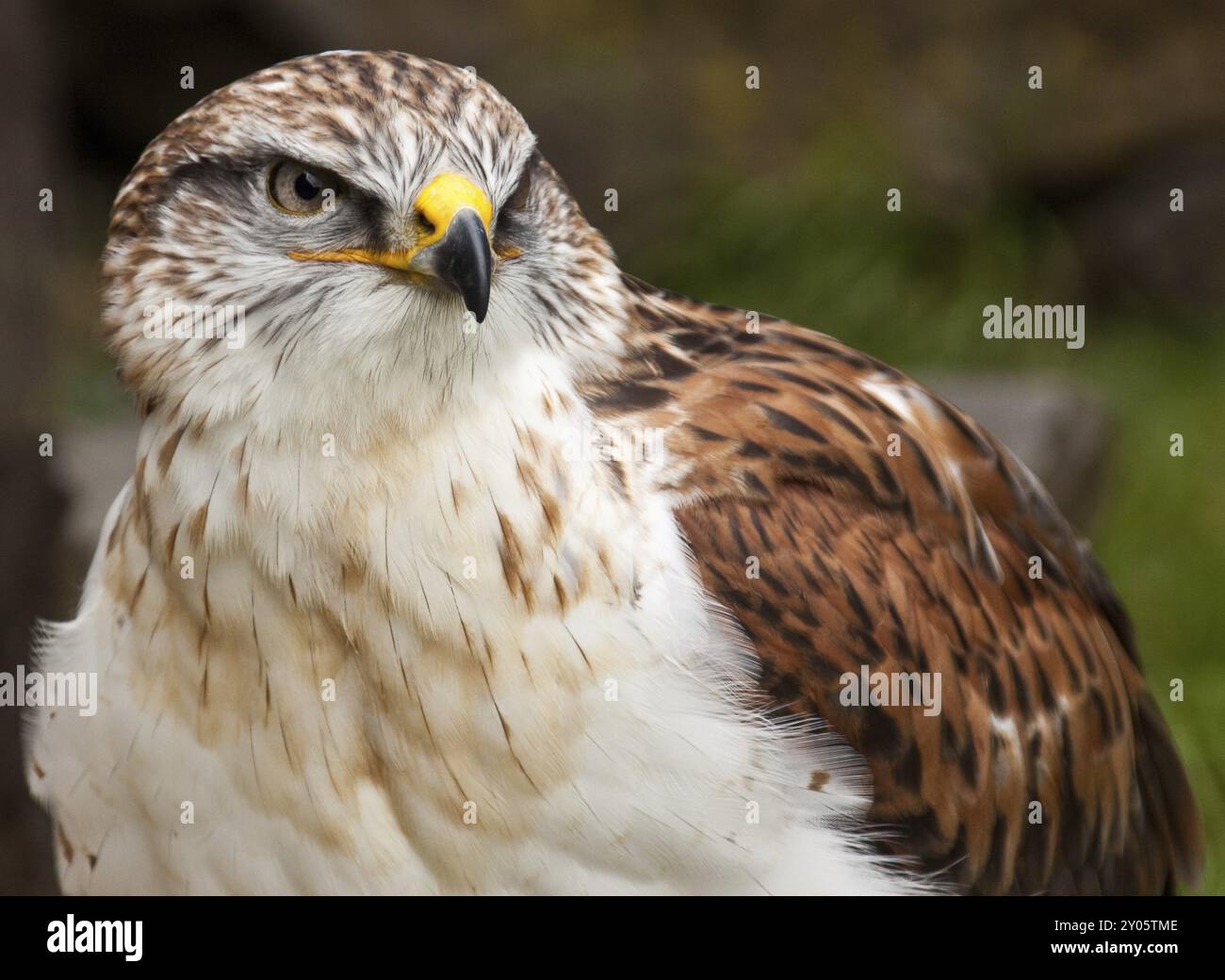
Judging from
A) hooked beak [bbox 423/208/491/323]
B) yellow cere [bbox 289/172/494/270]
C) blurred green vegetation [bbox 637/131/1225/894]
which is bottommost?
hooked beak [bbox 423/208/491/323]

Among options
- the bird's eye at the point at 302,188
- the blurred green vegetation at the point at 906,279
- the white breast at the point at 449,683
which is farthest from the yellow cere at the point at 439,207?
the blurred green vegetation at the point at 906,279

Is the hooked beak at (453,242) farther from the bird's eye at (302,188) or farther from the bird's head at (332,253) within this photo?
the bird's eye at (302,188)

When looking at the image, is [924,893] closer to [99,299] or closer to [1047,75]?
[99,299]

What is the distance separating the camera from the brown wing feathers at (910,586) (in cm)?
307

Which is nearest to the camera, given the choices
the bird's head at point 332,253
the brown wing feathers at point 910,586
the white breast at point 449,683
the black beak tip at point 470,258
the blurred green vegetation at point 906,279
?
the black beak tip at point 470,258

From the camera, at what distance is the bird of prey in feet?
9.21

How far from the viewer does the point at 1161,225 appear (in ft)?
31.8

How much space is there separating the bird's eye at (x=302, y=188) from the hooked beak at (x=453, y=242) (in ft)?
0.46

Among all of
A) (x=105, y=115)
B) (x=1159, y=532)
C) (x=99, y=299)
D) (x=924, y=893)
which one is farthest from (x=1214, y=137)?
(x=99, y=299)

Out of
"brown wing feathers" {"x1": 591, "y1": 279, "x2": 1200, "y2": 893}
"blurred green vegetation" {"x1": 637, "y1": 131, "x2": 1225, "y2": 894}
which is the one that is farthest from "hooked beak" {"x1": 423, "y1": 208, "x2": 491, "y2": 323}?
"blurred green vegetation" {"x1": 637, "y1": 131, "x2": 1225, "y2": 894}

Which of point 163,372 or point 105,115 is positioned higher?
point 105,115

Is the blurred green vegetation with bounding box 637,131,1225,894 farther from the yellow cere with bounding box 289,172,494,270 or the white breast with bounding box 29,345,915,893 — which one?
the yellow cere with bounding box 289,172,494,270
